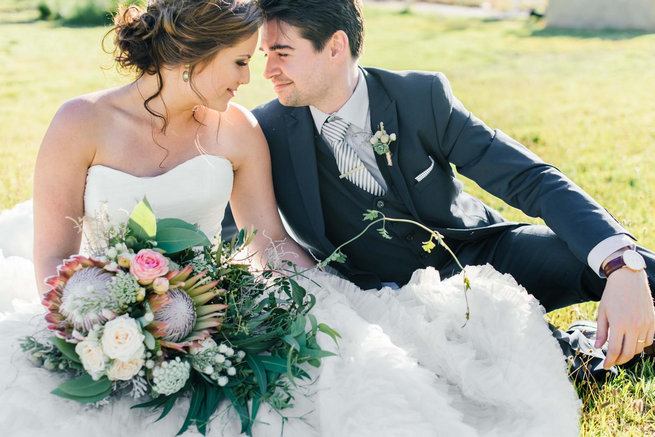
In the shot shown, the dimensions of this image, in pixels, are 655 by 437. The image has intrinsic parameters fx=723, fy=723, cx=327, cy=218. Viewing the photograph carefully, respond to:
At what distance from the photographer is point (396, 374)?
2.34m

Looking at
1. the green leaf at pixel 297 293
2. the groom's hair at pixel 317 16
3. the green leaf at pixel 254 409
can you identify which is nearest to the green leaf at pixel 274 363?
the green leaf at pixel 254 409

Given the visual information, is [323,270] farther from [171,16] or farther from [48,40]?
[48,40]

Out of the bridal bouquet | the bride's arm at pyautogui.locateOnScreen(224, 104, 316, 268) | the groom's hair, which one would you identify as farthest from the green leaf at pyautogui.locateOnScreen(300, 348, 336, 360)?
the groom's hair

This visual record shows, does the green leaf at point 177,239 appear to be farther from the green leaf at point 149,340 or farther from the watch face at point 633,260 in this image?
the watch face at point 633,260

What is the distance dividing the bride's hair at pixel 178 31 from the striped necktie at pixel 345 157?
0.65m

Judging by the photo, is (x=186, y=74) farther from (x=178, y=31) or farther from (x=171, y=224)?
(x=171, y=224)

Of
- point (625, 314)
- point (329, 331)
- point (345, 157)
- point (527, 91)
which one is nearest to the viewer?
point (329, 331)

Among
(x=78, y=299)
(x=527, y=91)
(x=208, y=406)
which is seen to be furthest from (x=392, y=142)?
(x=527, y=91)

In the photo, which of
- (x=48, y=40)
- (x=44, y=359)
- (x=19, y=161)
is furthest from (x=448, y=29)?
(x=44, y=359)

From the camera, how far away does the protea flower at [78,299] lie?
7.21 ft

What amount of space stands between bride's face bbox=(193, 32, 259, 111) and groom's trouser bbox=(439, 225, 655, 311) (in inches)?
52.6

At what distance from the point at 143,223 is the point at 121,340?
444 millimetres

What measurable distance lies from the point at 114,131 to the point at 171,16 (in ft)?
1.77

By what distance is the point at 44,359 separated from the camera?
238 centimetres
